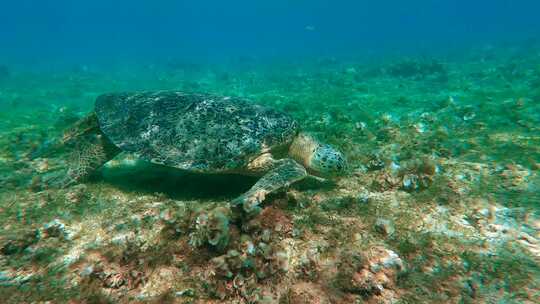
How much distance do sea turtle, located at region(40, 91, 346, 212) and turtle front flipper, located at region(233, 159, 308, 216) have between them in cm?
2

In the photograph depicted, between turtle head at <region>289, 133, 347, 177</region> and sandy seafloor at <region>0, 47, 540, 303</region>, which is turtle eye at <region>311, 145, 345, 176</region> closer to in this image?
turtle head at <region>289, 133, 347, 177</region>

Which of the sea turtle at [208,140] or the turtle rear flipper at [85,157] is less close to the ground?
the sea turtle at [208,140]

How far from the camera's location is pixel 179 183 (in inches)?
226

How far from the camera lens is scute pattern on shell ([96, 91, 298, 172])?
196 inches

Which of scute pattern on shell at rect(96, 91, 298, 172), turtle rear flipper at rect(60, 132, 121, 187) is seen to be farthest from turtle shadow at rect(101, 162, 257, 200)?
scute pattern on shell at rect(96, 91, 298, 172)

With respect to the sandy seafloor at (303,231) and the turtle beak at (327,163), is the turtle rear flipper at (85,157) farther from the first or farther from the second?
the turtle beak at (327,163)

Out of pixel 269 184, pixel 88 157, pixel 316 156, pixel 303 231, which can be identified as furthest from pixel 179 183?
pixel 303 231

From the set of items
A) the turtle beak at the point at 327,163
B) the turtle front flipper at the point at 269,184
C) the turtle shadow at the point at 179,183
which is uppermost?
the turtle beak at the point at 327,163

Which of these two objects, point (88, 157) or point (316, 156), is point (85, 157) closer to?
point (88, 157)

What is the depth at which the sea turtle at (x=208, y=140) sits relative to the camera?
16.2 ft

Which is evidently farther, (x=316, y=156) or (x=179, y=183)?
(x=179, y=183)

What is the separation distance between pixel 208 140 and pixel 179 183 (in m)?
1.28

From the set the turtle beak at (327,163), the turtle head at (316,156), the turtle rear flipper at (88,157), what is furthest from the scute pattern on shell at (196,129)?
the turtle beak at (327,163)

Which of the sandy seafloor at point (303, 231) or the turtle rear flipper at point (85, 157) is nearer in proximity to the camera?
the sandy seafloor at point (303, 231)
